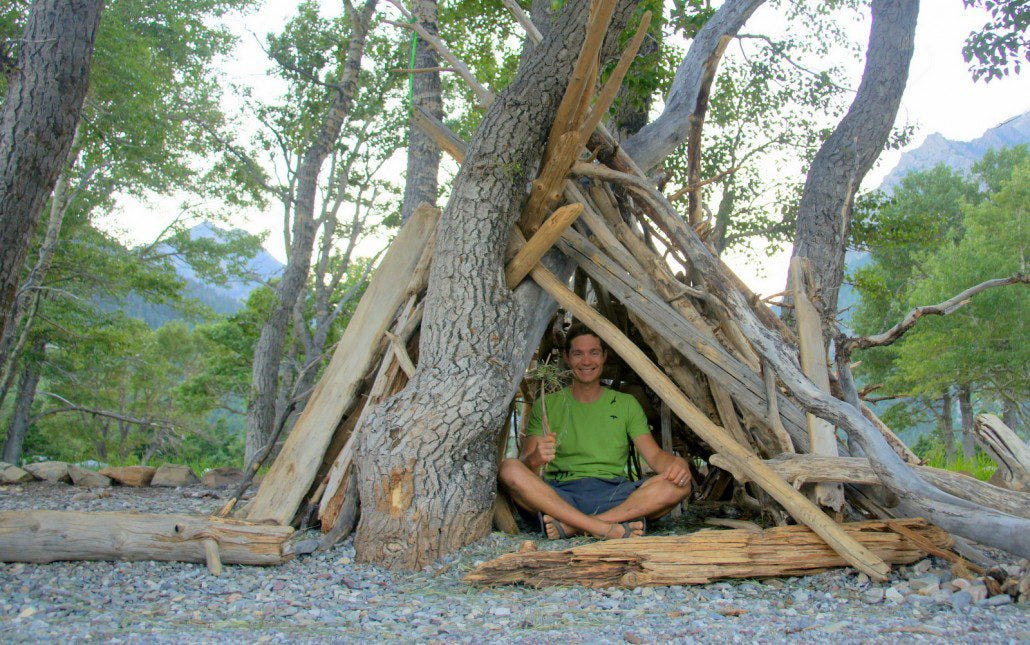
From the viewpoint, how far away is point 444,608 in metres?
2.77

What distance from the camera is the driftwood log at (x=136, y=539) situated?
3.10m

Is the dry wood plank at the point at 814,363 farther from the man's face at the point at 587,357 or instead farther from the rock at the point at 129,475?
the rock at the point at 129,475

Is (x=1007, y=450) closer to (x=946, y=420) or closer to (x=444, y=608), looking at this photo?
(x=444, y=608)

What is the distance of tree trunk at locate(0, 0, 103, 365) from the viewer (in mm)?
3297

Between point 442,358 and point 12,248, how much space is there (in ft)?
6.59

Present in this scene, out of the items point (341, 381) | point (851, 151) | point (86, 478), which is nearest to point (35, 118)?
point (341, 381)

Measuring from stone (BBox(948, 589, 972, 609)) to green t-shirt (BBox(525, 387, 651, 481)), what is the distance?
1.75 m

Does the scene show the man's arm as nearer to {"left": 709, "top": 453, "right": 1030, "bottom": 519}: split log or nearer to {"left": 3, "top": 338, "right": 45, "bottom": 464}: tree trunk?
{"left": 709, "top": 453, "right": 1030, "bottom": 519}: split log

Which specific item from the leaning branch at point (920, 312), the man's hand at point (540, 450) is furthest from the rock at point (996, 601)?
the man's hand at point (540, 450)

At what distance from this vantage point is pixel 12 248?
331 centimetres

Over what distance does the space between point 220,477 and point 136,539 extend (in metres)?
3.32

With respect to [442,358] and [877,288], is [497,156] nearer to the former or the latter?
[442,358]

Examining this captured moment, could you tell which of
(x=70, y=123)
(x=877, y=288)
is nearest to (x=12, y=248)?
(x=70, y=123)

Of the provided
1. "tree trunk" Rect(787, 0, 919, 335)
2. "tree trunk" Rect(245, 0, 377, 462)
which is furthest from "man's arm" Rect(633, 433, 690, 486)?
"tree trunk" Rect(245, 0, 377, 462)
